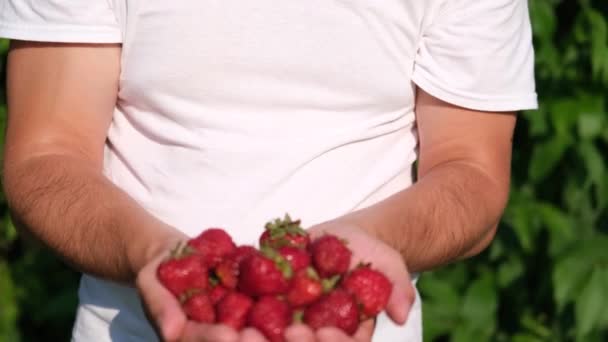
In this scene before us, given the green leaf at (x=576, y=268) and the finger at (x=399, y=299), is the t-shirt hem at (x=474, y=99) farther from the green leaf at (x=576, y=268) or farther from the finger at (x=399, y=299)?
the green leaf at (x=576, y=268)

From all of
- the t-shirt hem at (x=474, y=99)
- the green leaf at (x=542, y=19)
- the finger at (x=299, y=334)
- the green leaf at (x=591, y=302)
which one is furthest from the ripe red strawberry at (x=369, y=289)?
the green leaf at (x=542, y=19)

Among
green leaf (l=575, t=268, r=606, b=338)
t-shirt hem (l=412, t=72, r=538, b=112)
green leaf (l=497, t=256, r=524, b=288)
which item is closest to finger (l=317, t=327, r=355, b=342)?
t-shirt hem (l=412, t=72, r=538, b=112)

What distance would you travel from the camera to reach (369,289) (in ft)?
5.77

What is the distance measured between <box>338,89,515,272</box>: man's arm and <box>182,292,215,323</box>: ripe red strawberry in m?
0.33

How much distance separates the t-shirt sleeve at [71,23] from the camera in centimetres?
208

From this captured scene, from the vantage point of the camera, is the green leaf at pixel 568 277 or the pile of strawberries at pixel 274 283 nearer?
the pile of strawberries at pixel 274 283


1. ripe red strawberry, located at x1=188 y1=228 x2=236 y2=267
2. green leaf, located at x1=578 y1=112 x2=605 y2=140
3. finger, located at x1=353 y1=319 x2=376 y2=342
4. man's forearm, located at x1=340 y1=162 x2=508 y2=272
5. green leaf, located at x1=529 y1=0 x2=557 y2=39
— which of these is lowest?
green leaf, located at x1=578 y1=112 x2=605 y2=140

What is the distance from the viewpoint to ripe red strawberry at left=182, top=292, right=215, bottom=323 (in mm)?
1708

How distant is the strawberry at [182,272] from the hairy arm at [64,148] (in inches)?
8.9

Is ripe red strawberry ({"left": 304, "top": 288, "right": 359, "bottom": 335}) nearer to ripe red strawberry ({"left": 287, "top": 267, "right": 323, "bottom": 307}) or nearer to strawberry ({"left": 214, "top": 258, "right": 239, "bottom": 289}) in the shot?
ripe red strawberry ({"left": 287, "top": 267, "right": 323, "bottom": 307})

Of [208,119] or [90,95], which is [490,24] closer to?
[208,119]

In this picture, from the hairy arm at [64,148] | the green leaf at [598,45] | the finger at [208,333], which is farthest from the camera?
the green leaf at [598,45]

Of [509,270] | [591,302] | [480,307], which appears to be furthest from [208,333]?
[509,270]

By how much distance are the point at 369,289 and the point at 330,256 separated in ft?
0.22
